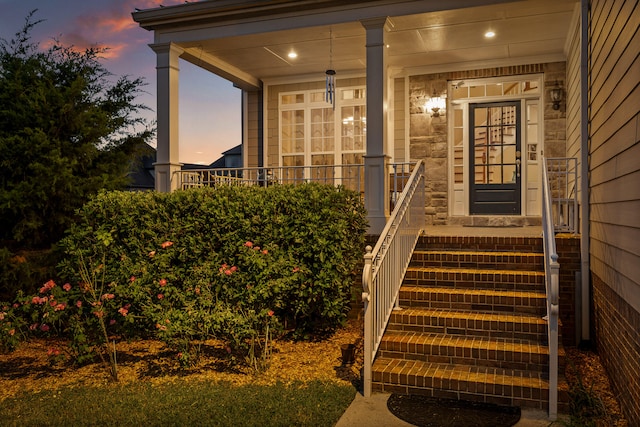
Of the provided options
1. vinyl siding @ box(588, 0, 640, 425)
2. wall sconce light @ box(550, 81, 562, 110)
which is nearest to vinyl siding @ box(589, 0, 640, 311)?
vinyl siding @ box(588, 0, 640, 425)

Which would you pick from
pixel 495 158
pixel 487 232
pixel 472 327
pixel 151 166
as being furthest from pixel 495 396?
pixel 151 166

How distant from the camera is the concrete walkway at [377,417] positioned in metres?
3.44

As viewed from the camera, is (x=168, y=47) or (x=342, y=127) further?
(x=342, y=127)

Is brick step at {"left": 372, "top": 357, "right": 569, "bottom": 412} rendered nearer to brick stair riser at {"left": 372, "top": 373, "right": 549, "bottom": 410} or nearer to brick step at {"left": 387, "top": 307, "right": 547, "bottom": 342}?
brick stair riser at {"left": 372, "top": 373, "right": 549, "bottom": 410}

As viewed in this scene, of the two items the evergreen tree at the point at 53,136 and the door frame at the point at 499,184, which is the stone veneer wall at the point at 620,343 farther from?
the evergreen tree at the point at 53,136

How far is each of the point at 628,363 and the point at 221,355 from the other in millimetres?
3412

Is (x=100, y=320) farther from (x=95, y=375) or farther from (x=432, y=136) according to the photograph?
(x=432, y=136)

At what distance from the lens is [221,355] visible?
499 centimetres

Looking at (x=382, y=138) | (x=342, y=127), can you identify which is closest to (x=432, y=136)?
(x=342, y=127)

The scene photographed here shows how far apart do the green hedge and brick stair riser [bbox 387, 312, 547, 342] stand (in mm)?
653

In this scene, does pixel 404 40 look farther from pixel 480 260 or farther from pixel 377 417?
pixel 377 417

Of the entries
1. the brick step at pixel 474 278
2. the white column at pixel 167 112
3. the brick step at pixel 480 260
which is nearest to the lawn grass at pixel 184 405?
the brick step at pixel 474 278

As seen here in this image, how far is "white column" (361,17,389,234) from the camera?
6523 millimetres

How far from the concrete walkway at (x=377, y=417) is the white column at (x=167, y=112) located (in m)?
4.95
